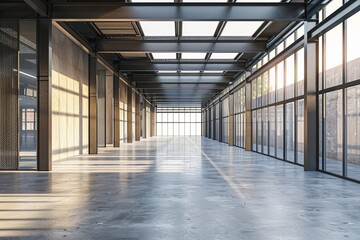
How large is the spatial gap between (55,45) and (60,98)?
2904 mm

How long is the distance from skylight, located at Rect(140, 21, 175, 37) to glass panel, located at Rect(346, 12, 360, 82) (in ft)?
31.5

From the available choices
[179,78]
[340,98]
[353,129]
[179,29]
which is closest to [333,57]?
[340,98]

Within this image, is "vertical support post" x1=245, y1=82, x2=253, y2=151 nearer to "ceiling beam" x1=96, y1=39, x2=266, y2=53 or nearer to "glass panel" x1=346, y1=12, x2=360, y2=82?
"ceiling beam" x1=96, y1=39, x2=266, y2=53

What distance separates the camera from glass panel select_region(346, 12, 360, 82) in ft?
43.9

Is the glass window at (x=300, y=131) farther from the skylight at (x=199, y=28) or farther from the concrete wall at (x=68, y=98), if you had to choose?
the concrete wall at (x=68, y=98)

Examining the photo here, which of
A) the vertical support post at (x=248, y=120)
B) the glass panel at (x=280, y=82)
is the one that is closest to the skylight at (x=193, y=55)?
the vertical support post at (x=248, y=120)

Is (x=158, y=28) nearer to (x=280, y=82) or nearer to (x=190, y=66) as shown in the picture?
(x=280, y=82)

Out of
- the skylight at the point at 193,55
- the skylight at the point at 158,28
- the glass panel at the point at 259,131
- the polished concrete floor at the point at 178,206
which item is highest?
the skylight at the point at 158,28

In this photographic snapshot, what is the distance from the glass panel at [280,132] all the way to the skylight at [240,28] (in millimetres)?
4634

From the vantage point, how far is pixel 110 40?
2547cm

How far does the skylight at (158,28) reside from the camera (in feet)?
69.4

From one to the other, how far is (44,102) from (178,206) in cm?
996

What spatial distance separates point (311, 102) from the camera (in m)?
17.2

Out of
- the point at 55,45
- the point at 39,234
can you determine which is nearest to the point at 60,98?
the point at 55,45
